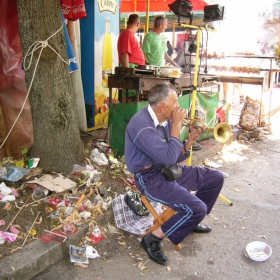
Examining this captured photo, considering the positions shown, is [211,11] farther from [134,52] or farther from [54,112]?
[54,112]

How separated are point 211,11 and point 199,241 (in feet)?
9.98

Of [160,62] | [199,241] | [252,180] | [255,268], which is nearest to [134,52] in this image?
[160,62]

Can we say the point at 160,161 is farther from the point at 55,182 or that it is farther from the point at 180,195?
the point at 55,182

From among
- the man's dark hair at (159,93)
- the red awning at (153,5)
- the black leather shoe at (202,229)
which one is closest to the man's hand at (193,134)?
the man's dark hair at (159,93)

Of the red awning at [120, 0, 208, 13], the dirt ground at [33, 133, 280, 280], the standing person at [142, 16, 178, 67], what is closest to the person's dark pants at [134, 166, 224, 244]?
the dirt ground at [33, 133, 280, 280]

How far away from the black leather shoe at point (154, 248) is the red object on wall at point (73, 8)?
3333 mm

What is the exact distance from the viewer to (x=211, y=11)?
4.43 m

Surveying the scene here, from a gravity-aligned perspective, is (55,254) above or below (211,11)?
below

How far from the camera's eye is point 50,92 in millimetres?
3678

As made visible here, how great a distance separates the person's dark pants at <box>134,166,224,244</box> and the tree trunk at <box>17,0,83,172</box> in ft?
3.80

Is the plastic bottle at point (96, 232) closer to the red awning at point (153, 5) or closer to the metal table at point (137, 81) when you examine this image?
the metal table at point (137, 81)

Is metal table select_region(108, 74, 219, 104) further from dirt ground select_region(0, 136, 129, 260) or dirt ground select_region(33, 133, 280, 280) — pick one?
dirt ground select_region(33, 133, 280, 280)

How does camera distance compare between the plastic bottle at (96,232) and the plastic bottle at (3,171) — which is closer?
the plastic bottle at (96,232)

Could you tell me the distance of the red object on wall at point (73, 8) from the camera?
471 centimetres
